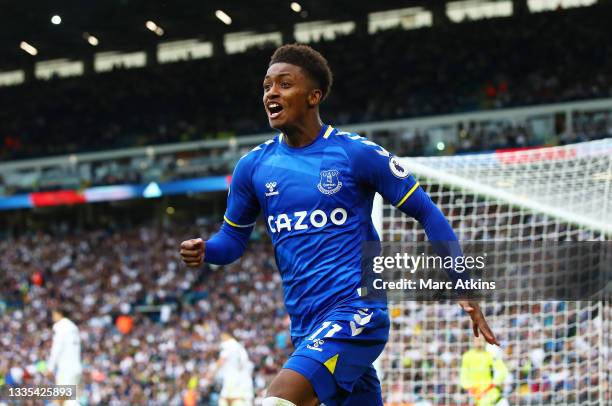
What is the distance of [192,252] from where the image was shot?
→ 3807 mm

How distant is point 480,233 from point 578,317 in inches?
54.8

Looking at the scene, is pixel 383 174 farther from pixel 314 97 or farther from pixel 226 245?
pixel 226 245

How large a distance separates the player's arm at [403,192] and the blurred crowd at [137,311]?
12290 mm

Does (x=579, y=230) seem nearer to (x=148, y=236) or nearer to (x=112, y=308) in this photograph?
(x=112, y=308)

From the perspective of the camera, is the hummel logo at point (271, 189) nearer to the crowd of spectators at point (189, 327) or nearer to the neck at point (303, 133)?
the neck at point (303, 133)

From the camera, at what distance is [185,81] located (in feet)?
105

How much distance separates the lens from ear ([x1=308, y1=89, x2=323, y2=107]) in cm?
394

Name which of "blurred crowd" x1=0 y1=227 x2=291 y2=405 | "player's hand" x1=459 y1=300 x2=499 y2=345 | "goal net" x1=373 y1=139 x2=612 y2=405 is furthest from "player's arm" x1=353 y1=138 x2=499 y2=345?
"blurred crowd" x1=0 y1=227 x2=291 y2=405

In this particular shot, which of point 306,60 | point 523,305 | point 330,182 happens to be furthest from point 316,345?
point 523,305

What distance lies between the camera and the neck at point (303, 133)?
3.96m

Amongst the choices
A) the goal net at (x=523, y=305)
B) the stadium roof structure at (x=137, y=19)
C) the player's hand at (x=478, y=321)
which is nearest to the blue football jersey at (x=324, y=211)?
the player's hand at (x=478, y=321)

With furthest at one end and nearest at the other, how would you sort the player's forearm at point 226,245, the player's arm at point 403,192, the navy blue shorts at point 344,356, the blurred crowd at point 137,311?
the blurred crowd at point 137,311 < the player's forearm at point 226,245 < the player's arm at point 403,192 < the navy blue shorts at point 344,356

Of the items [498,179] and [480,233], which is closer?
[498,179]

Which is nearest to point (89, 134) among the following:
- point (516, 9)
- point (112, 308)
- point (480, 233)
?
point (112, 308)
